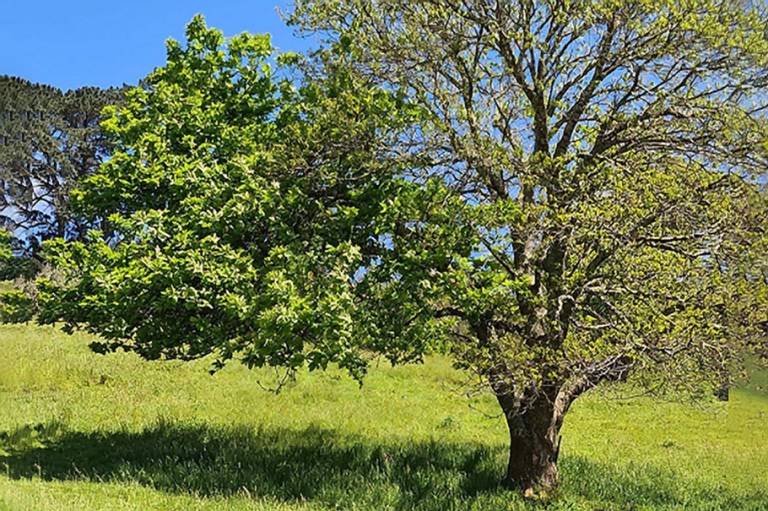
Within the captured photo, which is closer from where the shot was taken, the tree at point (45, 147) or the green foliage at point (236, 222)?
the green foliage at point (236, 222)

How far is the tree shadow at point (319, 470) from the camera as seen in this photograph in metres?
12.2

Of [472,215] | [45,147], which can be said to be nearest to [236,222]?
[472,215]

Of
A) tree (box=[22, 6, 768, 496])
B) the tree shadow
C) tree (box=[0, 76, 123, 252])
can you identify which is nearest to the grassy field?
the tree shadow

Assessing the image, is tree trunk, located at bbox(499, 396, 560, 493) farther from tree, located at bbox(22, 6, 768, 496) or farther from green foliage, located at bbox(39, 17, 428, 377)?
green foliage, located at bbox(39, 17, 428, 377)

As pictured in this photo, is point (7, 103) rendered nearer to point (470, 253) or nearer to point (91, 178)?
point (91, 178)

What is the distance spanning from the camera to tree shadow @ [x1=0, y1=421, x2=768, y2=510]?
1216cm

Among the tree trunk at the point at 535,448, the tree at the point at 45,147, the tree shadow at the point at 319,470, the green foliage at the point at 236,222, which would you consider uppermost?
the tree at the point at 45,147

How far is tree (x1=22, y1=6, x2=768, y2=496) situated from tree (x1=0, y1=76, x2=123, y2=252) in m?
47.4

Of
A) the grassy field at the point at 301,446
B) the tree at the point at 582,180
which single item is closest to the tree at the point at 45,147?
the grassy field at the point at 301,446

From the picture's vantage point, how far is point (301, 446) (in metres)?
15.8

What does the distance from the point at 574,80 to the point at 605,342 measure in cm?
489

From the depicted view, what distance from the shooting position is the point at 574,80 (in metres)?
12.1

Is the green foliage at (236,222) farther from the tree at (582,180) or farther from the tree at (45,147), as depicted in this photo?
the tree at (45,147)

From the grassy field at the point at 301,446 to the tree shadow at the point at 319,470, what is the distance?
51 mm
